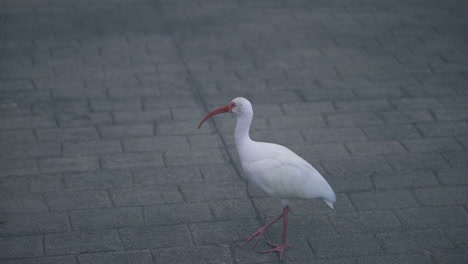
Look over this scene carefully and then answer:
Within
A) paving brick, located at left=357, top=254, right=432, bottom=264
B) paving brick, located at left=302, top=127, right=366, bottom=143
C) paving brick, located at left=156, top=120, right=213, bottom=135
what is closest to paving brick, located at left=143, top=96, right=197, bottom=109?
paving brick, located at left=156, top=120, right=213, bottom=135

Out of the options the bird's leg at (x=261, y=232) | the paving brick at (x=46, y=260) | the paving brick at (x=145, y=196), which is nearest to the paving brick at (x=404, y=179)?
the bird's leg at (x=261, y=232)

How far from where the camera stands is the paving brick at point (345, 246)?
549cm

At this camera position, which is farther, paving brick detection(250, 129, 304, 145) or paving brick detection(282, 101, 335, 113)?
paving brick detection(282, 101, 335, 113)

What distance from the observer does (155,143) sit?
7.47 meters

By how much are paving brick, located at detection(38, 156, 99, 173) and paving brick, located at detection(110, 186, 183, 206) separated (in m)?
0.65

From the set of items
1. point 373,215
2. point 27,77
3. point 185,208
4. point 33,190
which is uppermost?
point 373,215

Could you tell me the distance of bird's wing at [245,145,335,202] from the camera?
539 centimetres

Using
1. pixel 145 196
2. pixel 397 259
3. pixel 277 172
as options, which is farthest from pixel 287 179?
pixel 145 196

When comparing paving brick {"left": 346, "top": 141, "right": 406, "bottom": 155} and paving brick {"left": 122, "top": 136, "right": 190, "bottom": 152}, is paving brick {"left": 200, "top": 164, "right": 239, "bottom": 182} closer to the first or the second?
paving brick {"left": 122, "top": 136, "right": 190, "bottom": 152}

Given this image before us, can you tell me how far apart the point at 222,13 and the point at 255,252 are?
24.6 ft

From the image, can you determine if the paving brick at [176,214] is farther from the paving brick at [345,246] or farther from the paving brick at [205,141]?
the paving brick at [205,141]

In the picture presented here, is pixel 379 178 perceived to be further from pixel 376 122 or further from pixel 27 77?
pixel 27 77

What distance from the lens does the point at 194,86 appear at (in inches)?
358

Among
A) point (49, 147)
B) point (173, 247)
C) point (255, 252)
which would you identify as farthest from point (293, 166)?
point (49, 147)
